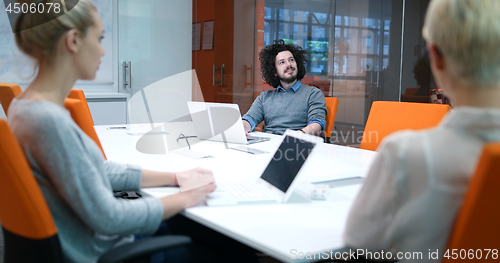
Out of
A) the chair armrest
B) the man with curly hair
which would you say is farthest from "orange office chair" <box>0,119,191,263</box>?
the man with curly hair

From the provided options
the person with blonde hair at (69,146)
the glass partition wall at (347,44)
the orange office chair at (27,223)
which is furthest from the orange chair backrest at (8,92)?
the glass partition wall at (347,44)

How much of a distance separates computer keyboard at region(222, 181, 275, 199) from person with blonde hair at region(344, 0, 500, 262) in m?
0.56

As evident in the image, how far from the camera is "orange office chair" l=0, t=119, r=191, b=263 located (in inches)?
35.0

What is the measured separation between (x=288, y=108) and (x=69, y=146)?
256 cm

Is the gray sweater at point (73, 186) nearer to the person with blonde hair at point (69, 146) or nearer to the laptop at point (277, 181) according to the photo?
the person with blonde hair at point (69, 146)

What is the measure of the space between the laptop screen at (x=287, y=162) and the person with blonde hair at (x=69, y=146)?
41 centimetres

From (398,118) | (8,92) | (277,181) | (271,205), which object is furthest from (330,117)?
(8,92)

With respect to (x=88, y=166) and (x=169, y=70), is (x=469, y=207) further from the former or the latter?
(x=169, y=70)

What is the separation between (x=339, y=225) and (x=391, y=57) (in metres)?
4.08

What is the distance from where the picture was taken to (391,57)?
4.73m

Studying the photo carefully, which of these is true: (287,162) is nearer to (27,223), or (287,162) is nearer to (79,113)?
(27,223)

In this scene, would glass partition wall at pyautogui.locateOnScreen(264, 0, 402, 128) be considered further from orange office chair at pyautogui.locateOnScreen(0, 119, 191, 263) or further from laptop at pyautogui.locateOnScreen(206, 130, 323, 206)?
orange office chair at pyautogui.locateOnScreen(0, 119, 191, 263)

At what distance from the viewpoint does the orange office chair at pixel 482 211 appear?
0.67 meters

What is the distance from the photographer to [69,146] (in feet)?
3.25
